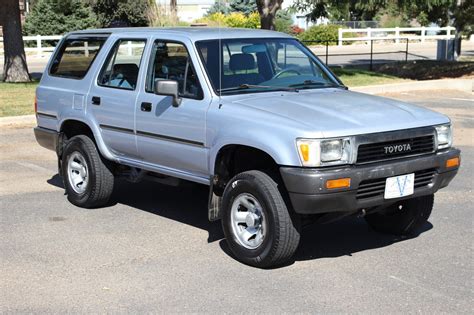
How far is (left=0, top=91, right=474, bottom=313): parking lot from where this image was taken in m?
4.80

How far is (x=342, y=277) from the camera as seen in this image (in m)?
5.27

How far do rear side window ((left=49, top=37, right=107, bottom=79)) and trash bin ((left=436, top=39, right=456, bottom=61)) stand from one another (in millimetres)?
22842

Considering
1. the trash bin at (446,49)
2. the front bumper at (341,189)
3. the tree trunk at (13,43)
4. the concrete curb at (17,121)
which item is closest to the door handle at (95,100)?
the front bumper at (341,189)

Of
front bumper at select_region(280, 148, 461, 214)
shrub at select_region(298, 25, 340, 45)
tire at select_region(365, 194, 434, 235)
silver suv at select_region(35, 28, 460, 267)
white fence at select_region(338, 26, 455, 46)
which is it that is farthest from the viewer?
white fence at select_region(338, 26, 455, 46)

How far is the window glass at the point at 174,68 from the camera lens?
20.1 ft

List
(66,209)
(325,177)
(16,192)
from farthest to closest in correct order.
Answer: (16,192), (66,209), (325,177)

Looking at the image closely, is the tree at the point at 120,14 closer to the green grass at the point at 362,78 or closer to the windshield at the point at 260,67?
the green grass at the point at 362,78

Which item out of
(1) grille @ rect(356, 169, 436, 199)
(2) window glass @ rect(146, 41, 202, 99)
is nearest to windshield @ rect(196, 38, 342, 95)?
(2) window glass @ rect(146, 41, 202, 99)

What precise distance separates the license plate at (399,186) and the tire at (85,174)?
10.1 ft

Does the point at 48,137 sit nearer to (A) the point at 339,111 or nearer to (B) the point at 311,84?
(B) the point at 311,84

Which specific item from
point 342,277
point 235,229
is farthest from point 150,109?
point 342,277

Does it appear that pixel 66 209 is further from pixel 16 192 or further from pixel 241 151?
pixel 241 151

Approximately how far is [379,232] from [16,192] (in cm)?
419

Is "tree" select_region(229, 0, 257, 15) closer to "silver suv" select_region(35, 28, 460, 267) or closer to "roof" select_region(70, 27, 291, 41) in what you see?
"silver suv" select_region(35, 28, 460, 267)
